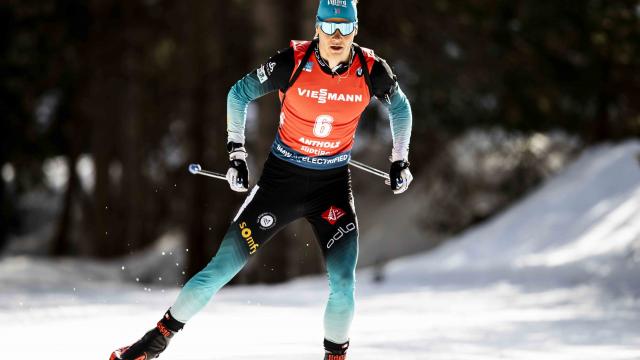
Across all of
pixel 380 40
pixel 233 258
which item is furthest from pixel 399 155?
pixel 380 40

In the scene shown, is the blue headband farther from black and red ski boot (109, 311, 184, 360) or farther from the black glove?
black and red ski boot (109, 311, 184, 360)

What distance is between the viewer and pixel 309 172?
24.6 feet

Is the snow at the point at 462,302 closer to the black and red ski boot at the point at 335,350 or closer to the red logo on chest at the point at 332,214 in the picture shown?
the black and red ski boot at the point at 335,350

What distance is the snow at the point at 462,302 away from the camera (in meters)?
9.54

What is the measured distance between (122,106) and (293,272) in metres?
10.9

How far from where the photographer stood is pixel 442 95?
23328mm

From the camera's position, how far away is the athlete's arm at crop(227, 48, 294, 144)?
727 cm

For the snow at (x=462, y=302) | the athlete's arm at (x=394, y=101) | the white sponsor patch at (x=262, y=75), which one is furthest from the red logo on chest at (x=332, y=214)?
the snow at (x=462, y=302)

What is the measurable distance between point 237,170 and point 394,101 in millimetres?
1128

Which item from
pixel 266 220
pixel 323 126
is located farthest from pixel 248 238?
pixel 323 126

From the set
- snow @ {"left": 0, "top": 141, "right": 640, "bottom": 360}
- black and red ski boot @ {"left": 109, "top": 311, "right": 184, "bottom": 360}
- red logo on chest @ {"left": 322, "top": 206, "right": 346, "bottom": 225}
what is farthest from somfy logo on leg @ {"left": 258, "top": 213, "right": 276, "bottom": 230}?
snow @ {"left": 0, "top": 141, "right": 640, "bottom": 360}

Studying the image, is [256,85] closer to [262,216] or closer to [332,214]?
[262,216]

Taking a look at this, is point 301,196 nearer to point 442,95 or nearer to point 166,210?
point 442,95

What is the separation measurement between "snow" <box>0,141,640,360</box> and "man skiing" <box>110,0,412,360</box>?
58.6 inches
